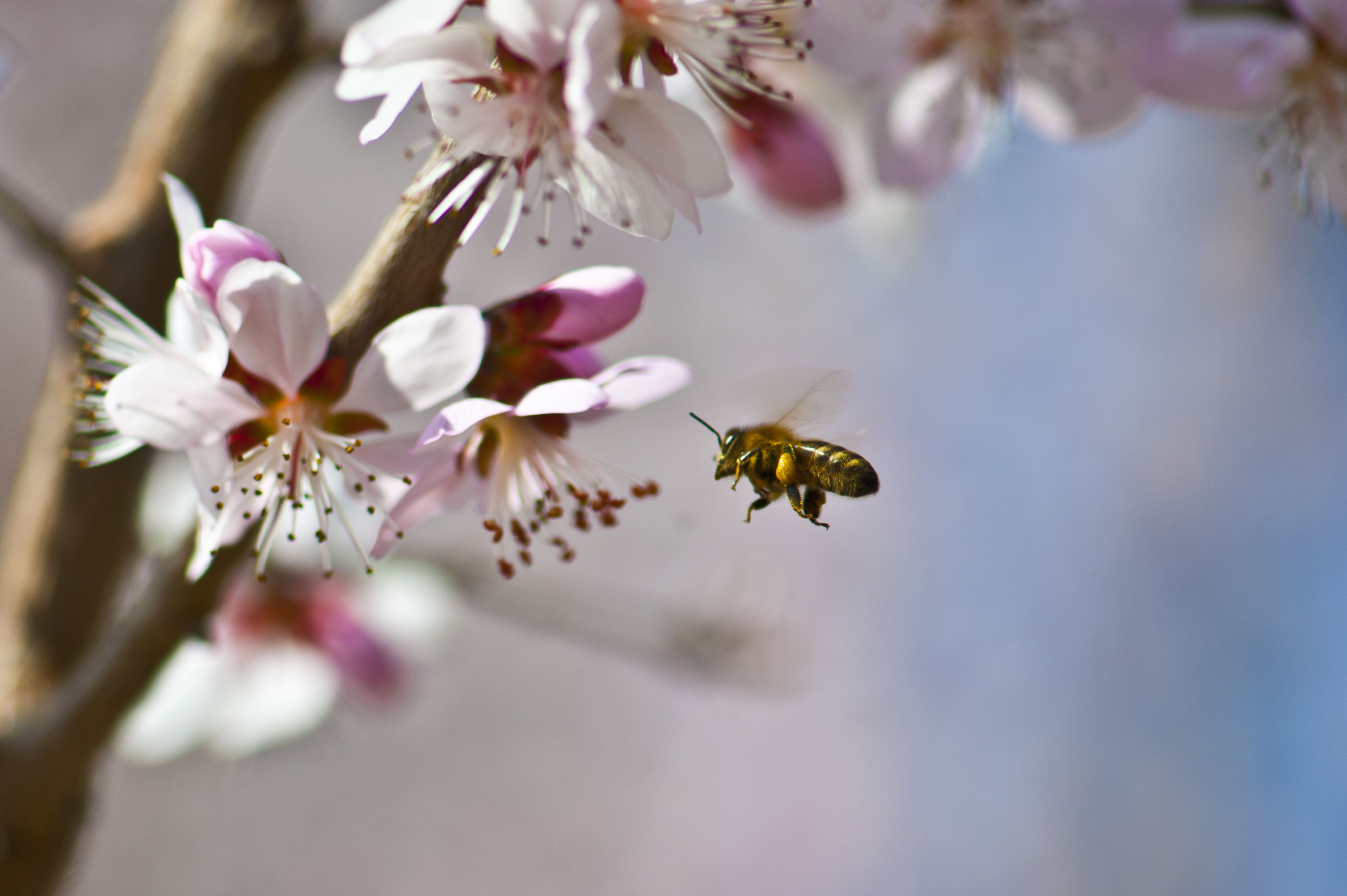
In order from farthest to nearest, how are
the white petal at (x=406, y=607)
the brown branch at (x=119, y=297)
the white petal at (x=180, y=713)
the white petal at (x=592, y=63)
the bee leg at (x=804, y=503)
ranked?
the white petal at (x=406, y=607) < the white petal at (x=180, y=713) < the brown branch at (x=119, y=297) < the bee leg at (x=804, y=503) < the white petal at (x=592, y=63)

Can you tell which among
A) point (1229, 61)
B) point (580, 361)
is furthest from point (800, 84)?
point (580, 361)

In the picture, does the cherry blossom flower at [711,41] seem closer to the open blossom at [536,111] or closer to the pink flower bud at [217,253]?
the open blossom at [536,111]

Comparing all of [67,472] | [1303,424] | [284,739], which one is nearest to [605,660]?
[284,739]

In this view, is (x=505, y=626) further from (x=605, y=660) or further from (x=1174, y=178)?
(x=1174, y=178)

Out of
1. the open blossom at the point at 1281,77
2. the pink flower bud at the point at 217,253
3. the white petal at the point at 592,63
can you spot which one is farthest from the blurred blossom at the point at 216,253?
the open blossom at the point at 1281,77

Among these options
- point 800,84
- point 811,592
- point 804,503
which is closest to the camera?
point 804,503

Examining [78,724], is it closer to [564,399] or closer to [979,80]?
[564,399]
